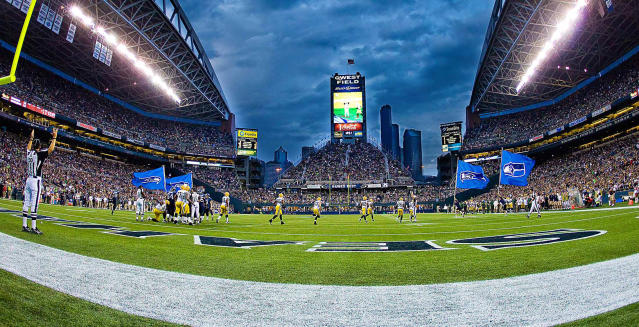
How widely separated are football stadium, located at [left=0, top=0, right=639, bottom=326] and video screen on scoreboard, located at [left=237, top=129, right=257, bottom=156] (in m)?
0.34

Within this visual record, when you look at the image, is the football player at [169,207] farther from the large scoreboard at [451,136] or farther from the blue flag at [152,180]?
the large scoreboard at [451,136]

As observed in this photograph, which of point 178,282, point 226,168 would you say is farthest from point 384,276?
point 226,168

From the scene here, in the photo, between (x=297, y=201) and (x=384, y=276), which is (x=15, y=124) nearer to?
(x=297, y=201)

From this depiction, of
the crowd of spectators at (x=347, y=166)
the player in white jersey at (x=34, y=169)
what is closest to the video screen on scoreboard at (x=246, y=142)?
the crowd of spectators at (x=347, y=166)

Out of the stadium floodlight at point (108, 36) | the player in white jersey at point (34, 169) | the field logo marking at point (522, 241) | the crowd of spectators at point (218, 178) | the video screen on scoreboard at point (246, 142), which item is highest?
the stadium floodlight at point (108, 36)

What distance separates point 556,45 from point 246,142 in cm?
6030

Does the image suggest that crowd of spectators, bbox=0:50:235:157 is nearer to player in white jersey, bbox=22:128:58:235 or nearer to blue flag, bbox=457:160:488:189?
player in white jersey, bbox=22:128:58:235

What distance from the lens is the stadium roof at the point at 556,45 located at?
1190 inches

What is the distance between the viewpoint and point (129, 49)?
123ft

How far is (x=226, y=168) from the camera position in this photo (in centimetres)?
7138

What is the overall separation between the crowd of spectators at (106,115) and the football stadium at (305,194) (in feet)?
1.18

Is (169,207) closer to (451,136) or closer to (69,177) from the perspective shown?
(69,177)

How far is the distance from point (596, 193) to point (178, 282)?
1479 inches

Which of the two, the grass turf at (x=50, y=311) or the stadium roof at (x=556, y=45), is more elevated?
the stadium roof at (x=556, y=45)
